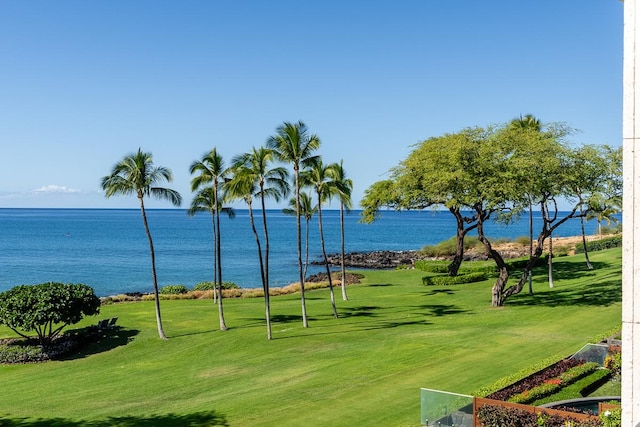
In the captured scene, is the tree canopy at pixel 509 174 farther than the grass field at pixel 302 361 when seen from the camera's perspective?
Yes

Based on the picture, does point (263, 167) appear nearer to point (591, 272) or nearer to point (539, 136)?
point (539, 136)

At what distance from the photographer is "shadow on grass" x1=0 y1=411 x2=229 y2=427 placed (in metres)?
22.0

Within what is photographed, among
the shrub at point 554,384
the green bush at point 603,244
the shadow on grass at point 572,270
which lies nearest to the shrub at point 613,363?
the shrub at point 554,384

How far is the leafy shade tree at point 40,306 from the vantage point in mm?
33438

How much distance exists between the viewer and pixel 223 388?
26.6 meters

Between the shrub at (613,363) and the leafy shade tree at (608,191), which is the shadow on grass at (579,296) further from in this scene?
the shrub at (613,363)

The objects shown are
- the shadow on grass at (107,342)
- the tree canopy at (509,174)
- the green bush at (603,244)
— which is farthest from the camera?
the green bush at (603,244)

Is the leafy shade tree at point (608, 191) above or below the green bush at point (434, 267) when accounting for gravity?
above

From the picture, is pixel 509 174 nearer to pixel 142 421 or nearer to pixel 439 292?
pixel 439 292

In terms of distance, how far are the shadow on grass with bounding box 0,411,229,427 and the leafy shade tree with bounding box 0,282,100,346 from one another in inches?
426

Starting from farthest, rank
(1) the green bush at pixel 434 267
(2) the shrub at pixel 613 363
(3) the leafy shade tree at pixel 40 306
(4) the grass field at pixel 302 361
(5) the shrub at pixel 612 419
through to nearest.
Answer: (1) the green bush at pixel 434 267
(3) the leafy shade tree at pixel 40 306
(2) the shrub at pixel 613 363
(4) the grass field at pixel 302 361
(5) the shrub at pixel 612 419

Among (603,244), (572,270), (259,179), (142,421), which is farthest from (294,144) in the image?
(603,244)

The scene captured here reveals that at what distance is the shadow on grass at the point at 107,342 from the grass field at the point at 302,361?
7.4 inches

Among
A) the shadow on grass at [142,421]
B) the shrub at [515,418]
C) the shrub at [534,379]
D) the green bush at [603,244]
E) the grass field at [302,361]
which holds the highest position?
the green bush at [603,244]
